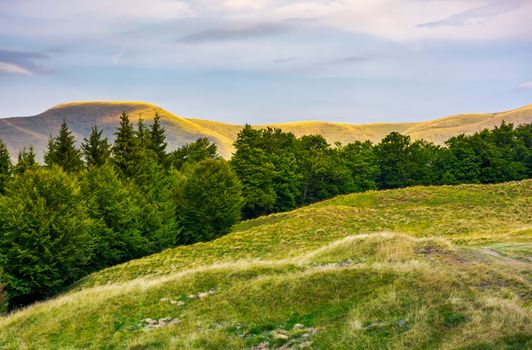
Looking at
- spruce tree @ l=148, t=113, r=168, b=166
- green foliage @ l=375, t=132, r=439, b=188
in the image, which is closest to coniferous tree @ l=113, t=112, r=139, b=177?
spruce tree @ l=148, t=113, r=168, b=166

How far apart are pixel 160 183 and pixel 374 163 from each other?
5179 centimetres

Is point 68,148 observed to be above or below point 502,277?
above

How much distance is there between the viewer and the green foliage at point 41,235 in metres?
36.2

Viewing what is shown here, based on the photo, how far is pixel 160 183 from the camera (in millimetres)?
60219

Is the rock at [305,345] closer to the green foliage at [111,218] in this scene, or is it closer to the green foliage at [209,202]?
the green foliage at [111,218]

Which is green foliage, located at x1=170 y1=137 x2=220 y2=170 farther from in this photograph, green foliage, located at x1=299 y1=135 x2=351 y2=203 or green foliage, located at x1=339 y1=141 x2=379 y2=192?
green foliage, located at x1=339 y1=141 x2=379 y2=192

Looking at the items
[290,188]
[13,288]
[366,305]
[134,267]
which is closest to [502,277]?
[366,305]

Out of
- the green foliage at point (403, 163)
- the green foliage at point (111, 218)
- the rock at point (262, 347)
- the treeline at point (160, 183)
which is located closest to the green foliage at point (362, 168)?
the treeline at point (160, 183)

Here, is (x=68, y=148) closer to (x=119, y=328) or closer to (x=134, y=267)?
(x=134, y=267)

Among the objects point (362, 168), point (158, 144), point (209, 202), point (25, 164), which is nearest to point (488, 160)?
point (362, 168)

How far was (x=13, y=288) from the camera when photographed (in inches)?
1423

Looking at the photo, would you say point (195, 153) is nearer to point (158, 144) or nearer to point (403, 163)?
point (158, 144)

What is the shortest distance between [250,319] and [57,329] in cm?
808

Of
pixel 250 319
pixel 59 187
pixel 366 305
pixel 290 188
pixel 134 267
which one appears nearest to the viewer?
pixel 366 305
